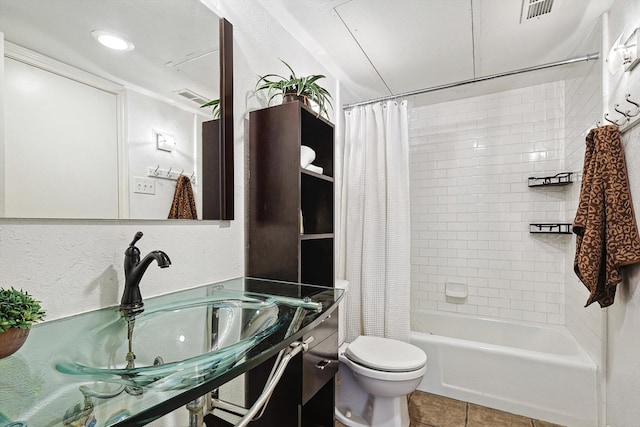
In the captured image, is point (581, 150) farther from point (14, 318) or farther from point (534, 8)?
point (14, 318)

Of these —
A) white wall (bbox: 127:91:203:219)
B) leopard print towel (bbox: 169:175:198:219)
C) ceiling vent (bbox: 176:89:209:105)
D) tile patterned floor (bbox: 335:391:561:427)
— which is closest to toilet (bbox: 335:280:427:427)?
tile patterned floor (bbox: 335:391:561:427)

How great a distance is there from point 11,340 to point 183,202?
0.69 m

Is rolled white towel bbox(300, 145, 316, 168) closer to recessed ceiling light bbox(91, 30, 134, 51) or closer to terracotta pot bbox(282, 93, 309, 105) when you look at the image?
terracotta pot bbox(282, 93, 309, 105)

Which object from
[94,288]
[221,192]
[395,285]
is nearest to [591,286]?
[395,285]

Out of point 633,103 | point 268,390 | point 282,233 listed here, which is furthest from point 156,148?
point 633,103

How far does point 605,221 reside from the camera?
1452 mm

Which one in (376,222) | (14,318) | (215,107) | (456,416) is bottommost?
(456,416)

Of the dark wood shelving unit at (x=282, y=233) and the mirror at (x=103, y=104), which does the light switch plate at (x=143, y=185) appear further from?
the dark wood shelving unit at (x=282, y=233)

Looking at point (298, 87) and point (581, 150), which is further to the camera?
point (581, 150)

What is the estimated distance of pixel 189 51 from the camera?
1.23 meters

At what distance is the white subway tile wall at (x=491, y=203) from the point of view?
8.23 ft

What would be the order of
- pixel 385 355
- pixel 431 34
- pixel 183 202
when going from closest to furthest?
pixel 183 202 → pixel 385 355 → pixel 431 34

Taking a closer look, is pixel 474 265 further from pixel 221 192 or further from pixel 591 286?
pixel 221 192

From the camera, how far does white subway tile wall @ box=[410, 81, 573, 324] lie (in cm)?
251
